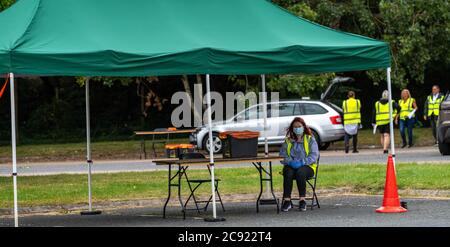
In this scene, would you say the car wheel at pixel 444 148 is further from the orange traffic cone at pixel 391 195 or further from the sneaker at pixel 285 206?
the orange traffic cone at pixel 391 195

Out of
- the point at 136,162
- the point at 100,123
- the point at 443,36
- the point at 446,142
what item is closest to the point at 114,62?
the point at 446,142

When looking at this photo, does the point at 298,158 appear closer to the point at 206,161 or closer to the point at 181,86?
the point at 206,161

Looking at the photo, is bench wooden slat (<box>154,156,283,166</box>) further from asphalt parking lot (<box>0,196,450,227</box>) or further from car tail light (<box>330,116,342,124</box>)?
car tail light (<box>330,116,342,124</box>)

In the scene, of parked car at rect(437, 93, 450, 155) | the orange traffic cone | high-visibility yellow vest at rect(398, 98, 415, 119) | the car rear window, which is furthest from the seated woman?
the car rear window

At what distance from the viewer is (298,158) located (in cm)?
1495

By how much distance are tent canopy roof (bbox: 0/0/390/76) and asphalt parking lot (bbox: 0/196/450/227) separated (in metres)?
2.08

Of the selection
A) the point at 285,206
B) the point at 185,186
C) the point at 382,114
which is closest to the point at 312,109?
the point at 382,114

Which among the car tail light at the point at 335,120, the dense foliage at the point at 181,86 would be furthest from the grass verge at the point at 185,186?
the dense foliage at the point at 181,86

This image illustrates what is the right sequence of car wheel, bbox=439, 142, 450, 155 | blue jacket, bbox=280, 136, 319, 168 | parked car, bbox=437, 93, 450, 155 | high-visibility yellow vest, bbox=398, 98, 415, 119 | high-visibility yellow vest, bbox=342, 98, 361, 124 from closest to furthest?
blue jacket, bbox=280, 136, 319, 168, parked car, bbox=437, 93, 450, 155, car wheel, bbox=439, 142, 450, 155, high-visibility yellow vest, bbox=342, 98, 361, 124, high-visibility yellow vest, bbox=398, 98, 415, 119

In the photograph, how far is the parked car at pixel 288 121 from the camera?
30406mm

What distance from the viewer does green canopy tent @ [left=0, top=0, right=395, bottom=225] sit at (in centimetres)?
1277

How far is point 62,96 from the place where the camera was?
148ft

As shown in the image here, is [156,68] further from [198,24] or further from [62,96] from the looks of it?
[62,96]

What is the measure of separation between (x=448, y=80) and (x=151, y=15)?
3317 cm
